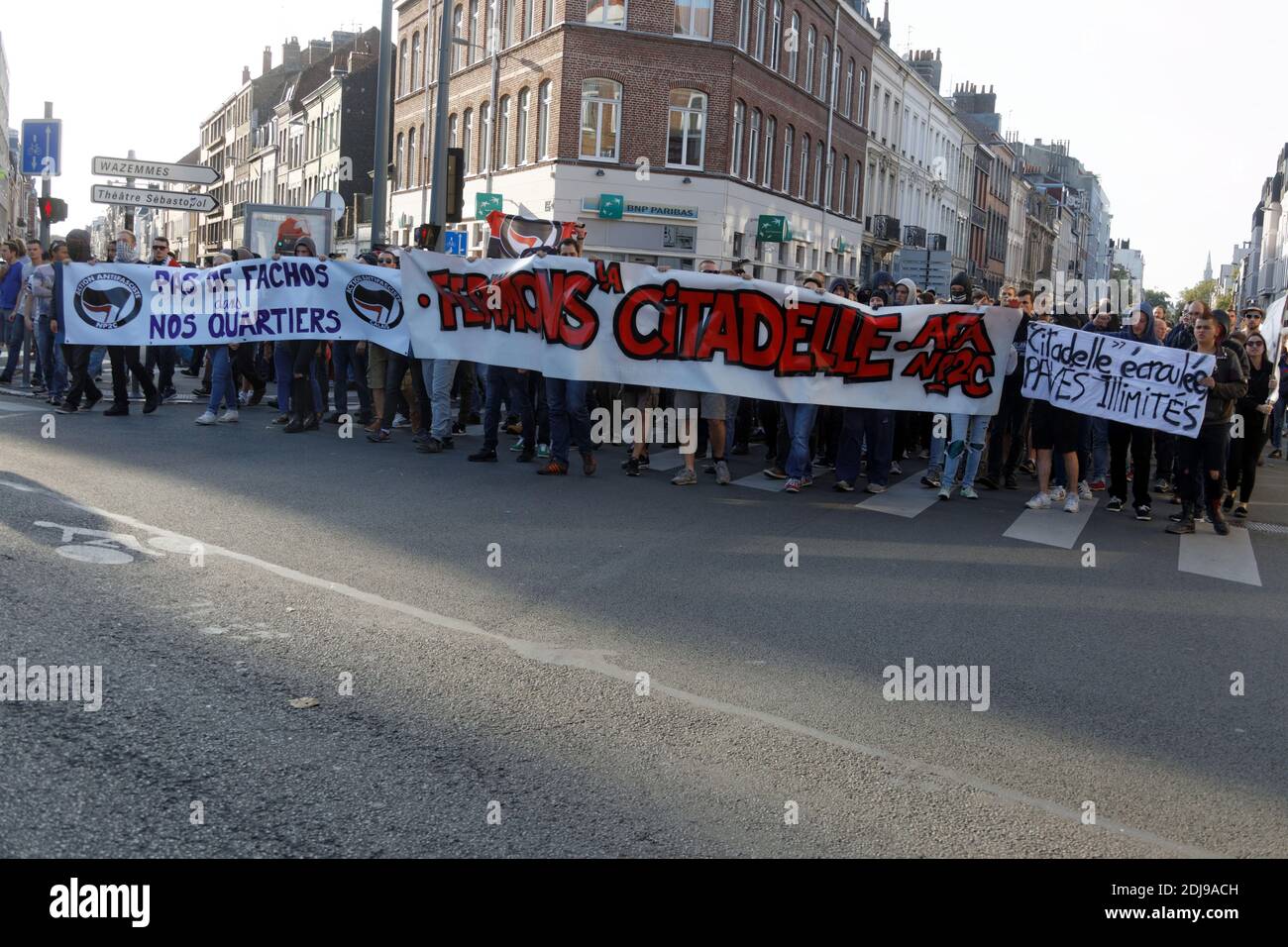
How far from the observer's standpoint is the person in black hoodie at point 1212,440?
11.4 meters

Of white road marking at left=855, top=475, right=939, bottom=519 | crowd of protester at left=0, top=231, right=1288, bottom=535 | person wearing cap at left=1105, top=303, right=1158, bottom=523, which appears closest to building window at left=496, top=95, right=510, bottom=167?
crowd of protester at left=0, top=231, right=1288, bottom=535

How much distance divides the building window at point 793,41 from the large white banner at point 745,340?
34187 mm

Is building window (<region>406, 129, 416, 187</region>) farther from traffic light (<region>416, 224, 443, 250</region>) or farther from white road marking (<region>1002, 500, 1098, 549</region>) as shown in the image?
white road marking (<region>1002, 500, 1098, 549</region>)

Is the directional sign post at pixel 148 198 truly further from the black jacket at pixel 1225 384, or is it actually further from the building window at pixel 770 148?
the building window at pixel 770 148

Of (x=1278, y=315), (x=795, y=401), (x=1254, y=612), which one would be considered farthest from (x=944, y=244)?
(x=1254, y=612)

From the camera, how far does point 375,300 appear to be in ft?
47.9

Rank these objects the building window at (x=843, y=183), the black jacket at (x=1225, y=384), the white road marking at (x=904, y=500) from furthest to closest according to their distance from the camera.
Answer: the building window at (x=843, y=183), the white road marking at (x=904, y=500), the black jacket at (x=1225, y=384)

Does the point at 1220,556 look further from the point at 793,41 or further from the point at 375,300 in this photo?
the point at 793,41

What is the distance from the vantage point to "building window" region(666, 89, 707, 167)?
130 feet

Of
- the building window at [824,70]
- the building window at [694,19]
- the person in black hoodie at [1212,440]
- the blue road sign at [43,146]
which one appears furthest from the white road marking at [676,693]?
the building window at [824,70]

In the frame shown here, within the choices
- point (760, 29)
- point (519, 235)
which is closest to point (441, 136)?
point (519, 235)

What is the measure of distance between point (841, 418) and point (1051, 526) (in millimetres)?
3683

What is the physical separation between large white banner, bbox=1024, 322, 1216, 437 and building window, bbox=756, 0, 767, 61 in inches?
1258
